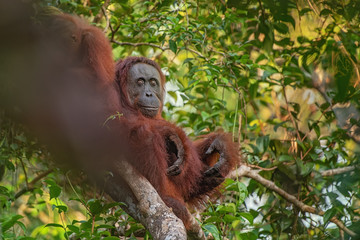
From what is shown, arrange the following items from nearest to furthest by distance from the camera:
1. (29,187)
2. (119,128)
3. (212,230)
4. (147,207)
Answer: (147,207) → (212,230) → (119,128) → (29,187)

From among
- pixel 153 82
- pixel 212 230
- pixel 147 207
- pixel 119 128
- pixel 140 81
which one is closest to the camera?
pixel 147 207

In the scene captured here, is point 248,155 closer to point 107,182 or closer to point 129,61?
point 129,61

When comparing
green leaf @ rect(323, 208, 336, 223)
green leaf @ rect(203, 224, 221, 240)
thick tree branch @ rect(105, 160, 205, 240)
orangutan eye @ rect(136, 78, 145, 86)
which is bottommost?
green leaf @ rect(323, 208, 336, 223)

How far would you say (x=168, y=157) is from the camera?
3.79 metres

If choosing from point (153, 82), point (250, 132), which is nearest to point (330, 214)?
point (250, 132)

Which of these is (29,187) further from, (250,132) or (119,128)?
(250,132)

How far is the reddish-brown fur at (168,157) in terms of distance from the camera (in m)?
3.54

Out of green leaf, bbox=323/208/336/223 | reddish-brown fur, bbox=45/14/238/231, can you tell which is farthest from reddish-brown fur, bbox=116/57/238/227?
green leaf, bbox=323/208/336/223

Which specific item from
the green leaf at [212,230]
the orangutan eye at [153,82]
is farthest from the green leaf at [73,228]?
the orangutan eye at [153,82]

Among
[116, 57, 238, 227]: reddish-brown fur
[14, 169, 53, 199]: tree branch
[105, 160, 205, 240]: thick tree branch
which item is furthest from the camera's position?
[14, 169, 53, 199]: tree branch

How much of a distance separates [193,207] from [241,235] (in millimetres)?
1112

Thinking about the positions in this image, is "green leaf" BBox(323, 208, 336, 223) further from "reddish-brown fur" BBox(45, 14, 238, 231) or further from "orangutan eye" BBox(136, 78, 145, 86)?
"orangutan eye" BBox(136, 78, 145, 86)

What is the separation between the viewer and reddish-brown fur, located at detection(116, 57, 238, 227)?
11.6 ft

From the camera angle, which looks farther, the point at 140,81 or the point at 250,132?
the point at 250,132
